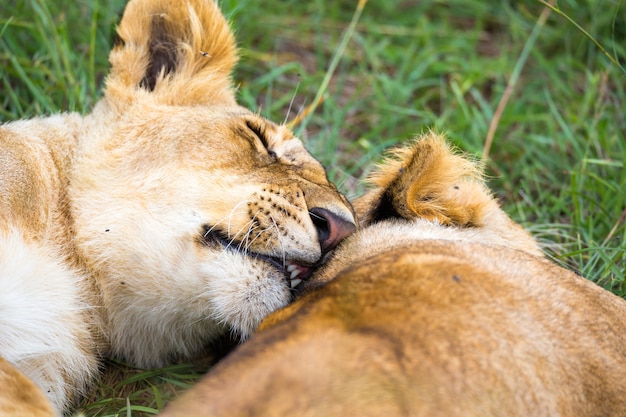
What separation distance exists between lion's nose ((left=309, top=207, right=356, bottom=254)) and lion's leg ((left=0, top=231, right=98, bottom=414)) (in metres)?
0.82

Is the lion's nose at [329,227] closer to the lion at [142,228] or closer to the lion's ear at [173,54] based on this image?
the lion at [142,228]

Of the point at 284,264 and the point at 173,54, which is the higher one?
the point at 173,54

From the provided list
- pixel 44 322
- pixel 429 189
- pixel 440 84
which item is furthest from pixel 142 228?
pixel 440 84

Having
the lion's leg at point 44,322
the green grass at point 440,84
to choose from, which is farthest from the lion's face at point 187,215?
the green grass at point 440,84

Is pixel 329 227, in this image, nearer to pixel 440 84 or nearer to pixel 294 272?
pixel 294 272

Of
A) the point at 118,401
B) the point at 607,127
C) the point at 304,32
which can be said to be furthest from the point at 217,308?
the point at 304,32

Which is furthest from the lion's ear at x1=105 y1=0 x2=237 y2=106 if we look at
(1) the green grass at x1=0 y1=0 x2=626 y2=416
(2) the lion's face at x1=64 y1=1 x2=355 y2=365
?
(1) the green grass at x1=0 y1=0 x2=626 y2=416

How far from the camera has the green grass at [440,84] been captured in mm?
4199

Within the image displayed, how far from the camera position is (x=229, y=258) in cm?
267

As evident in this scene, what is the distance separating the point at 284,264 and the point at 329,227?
0.61ft

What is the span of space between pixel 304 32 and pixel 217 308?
11.1 feet

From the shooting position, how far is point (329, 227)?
8.78ft

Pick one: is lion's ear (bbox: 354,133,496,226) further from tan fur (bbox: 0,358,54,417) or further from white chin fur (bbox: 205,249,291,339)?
tan fur (bbox: 0,358,54,417)

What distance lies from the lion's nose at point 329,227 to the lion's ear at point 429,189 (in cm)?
20
